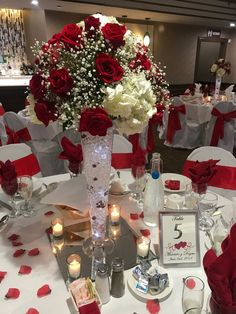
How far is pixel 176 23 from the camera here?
9383 millimetres

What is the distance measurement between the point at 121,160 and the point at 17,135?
1579mm

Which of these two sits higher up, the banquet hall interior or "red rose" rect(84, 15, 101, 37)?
"red rose" rect(84, 15, 101, 37)

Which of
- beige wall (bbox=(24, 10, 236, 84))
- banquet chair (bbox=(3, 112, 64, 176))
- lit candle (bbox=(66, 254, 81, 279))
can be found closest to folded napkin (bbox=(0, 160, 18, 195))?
lit candle (bbox=(66, 254, 81, 279))

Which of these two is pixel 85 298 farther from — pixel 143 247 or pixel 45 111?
pixel 45 111

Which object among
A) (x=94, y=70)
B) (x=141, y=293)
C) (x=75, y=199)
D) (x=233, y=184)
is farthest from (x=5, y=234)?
(x=233, y=184)

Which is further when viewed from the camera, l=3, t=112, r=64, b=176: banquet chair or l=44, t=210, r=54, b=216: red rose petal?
l=3, t=112, r=64, b=176: banquet chair

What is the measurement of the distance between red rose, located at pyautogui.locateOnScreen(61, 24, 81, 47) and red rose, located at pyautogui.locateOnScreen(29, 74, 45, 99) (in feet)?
0.49

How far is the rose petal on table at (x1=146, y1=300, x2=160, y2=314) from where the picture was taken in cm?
83

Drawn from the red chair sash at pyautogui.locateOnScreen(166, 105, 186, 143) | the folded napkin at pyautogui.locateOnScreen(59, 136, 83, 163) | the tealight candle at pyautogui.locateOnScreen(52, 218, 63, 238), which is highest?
the folded napkin at pyautogui.locateOnScreen(59, 136, 83, 163)

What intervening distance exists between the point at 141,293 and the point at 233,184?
1019mm

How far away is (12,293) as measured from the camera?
89 cm

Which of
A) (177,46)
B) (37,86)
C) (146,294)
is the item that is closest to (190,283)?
(146,294)

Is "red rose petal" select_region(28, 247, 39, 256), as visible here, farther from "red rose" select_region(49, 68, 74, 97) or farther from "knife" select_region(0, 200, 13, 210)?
"red rose" select_region(49, 68, 74, 97)

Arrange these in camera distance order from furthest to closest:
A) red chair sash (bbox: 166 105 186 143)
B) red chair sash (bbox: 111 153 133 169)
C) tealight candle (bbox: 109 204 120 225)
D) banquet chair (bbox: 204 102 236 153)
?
1. red chair sash (bbox: 166 105 186 143)
2. banquet chair (bbox: 204 102 236 153)
3. red chair sash (bbox: 111 153 133 169)
4. tealight candle (bbox: 109 204 120 225)
